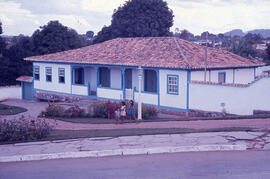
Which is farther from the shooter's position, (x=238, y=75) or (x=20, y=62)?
(x=20, y=62)

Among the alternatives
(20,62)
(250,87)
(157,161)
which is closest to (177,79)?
(250,87)

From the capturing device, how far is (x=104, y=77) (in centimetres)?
2702

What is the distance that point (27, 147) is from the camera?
1035 cm

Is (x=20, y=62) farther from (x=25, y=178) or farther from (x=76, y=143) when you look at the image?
(x=25, y=178)

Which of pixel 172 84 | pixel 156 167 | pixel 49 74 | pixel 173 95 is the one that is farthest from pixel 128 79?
pixel 156 167

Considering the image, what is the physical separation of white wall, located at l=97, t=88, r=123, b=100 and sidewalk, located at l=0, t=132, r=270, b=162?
12680mm

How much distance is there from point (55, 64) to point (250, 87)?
17.1m

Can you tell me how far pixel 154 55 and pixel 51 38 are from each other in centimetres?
2273

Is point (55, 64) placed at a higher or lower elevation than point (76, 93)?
higher

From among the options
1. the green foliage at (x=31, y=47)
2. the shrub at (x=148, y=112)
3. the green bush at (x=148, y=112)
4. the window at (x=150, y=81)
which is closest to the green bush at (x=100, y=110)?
the green bush at (x=148, y=112)

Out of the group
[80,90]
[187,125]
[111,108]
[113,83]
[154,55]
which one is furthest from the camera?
[80,90]

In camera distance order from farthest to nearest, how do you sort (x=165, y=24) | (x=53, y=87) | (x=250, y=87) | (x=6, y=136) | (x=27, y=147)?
(x=165, y=24) → (x=53, y=87) → (x=250, y=87) → (x=6, y=136) → (x=27, y=147)

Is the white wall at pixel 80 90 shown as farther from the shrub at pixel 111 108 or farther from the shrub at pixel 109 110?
the shrub at pixel 111 108

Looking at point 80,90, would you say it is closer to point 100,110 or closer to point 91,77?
point 91,77
